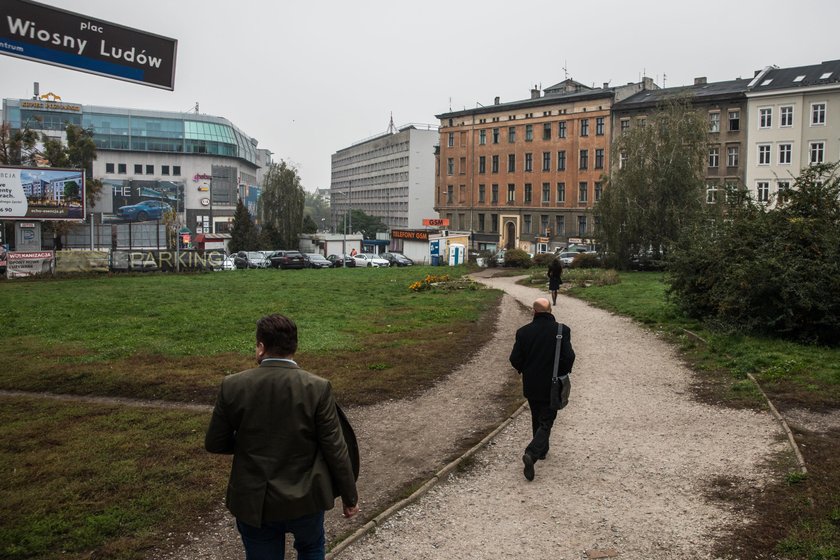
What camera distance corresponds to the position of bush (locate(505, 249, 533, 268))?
49.2 meters

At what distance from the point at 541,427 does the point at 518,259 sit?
136 ft

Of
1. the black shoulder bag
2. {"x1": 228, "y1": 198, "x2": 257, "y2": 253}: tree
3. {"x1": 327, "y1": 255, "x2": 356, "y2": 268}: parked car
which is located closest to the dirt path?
the black shoulder bag

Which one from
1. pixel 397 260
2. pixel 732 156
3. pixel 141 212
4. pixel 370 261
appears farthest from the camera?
pixel 141 212

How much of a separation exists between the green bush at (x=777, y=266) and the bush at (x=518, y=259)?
95.0ft

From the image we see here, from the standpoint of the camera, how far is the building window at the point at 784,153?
59500 millimetres

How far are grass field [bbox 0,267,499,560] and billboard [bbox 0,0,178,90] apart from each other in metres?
4.01

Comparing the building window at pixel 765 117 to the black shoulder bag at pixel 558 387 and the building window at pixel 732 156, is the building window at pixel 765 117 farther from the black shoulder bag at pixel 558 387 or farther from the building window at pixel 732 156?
the black shoulder bag at pixel 558 387

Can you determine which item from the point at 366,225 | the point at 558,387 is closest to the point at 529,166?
the point at 366,225

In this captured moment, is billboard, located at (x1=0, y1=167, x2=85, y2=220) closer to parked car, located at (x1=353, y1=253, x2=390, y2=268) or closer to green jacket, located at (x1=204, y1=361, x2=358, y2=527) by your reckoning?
parked car, located at (x1=353, y1=253, x2=390, y2=268)

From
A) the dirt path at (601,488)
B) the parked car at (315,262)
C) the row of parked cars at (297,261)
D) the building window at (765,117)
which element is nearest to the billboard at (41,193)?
the row of parked cars at (297,261)

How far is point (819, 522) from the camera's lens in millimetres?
6312

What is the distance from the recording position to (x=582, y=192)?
72812 mm

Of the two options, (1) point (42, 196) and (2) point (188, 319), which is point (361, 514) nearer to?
(2) point (188, 319)

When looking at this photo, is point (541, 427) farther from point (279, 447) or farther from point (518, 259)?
point (518, 259)
